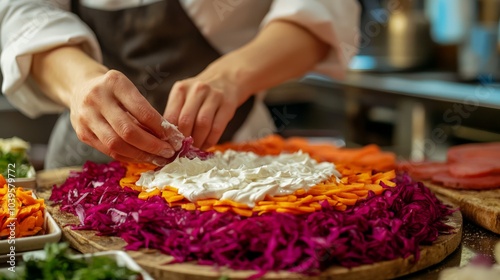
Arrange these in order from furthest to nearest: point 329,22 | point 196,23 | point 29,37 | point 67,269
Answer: point 196,23 → point 329,22 → point 29,37 → point 67,269

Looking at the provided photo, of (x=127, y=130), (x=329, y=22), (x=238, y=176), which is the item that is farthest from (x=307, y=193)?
(x=329, y=22)

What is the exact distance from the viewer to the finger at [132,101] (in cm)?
140

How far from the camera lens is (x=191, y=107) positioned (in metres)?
1.59

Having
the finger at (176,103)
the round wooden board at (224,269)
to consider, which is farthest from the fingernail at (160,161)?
the round wooden board at (224,269)

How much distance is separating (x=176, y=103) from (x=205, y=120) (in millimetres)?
87

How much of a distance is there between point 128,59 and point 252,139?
0.53m

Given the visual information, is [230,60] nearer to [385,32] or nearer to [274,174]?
[274,174]

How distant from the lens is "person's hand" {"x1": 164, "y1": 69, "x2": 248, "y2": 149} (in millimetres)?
1589

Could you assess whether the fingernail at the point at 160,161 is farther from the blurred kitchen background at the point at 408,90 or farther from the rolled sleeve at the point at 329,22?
the blurred kitchen background at the point at 408,90

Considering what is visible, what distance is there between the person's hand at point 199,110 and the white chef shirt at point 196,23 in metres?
0.39

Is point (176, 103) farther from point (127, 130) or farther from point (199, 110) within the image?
point (127, 130)

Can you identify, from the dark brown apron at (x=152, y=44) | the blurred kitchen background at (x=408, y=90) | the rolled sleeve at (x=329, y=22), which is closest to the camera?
the rolled sleeve at (x=329, y=22)

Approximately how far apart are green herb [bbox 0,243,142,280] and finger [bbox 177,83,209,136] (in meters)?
0.60

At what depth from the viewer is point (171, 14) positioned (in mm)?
2076
